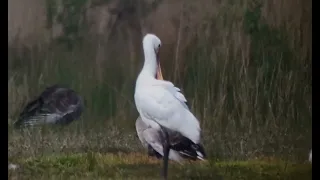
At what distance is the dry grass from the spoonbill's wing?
3 cm

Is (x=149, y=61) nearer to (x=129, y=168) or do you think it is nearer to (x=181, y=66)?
(x=181, y=66)

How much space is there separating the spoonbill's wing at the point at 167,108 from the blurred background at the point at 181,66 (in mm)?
34

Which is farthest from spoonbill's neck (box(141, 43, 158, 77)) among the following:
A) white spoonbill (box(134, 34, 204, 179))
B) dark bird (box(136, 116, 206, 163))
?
dark bird (box(136, 116, 206, 163))

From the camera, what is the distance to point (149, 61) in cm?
207

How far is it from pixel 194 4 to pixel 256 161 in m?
0.68

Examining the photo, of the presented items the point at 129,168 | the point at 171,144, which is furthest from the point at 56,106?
the point at 171,144

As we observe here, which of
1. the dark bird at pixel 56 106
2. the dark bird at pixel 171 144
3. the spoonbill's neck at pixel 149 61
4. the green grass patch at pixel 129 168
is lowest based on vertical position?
the green grass patch at pixel 129 168

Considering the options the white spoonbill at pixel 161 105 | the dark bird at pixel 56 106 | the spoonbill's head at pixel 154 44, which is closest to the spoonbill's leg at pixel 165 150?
the white spoonbill at pixel 161 105

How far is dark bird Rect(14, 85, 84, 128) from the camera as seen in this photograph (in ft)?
6.74

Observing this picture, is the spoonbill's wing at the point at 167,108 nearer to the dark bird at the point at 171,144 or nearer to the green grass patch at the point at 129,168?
the dark bird at the point at 171,144

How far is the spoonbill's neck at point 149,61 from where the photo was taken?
2.06 metres

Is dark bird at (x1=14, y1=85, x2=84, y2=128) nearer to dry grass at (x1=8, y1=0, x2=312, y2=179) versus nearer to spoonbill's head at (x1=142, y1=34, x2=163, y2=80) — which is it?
dry grass at (x1=8, y1=0, x2=312, y2=179)

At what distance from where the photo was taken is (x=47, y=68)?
2059 mm
